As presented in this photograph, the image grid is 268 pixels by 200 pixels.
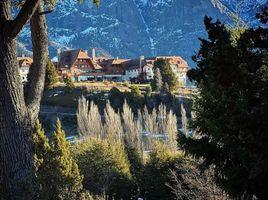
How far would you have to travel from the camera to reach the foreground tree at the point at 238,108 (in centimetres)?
460

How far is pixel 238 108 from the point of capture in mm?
4680

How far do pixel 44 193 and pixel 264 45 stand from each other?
350 centimetres

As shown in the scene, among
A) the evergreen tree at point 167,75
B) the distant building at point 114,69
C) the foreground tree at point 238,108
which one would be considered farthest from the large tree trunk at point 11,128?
the distant building at point 114,69

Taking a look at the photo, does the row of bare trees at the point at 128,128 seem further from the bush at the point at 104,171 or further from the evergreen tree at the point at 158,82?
the evergreen tree at the point at 158,82

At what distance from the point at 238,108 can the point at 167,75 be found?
57.2 metres

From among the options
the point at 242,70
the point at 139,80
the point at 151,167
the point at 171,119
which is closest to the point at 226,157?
the point at 242,70

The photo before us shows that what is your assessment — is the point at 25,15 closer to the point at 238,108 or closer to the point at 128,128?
the point at 238,108

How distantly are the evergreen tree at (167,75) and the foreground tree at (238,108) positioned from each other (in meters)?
54.7

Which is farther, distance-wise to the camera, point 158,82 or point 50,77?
point 158,82

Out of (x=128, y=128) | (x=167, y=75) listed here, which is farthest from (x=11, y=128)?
(x=167, y=75)

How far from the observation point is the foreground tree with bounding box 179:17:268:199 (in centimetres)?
460

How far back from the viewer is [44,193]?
6.28 meters

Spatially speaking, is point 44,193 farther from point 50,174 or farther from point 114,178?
point 114,178

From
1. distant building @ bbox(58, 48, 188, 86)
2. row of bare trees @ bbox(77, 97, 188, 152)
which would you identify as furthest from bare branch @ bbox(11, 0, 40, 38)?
distant building @ bbox(58, 48, 188, 86)
